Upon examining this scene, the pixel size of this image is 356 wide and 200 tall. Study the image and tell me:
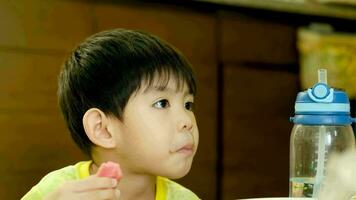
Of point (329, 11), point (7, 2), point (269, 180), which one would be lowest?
point (269, 180)

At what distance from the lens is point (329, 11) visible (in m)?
2.13

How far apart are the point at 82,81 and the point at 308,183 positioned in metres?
0.41

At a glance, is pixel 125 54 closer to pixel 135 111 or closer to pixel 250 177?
pixel 135 111

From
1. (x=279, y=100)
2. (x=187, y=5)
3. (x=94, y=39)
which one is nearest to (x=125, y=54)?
(x=94, y=39)

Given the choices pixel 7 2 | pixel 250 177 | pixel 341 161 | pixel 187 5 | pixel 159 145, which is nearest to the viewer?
pixel 341 161

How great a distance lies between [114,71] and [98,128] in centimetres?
10

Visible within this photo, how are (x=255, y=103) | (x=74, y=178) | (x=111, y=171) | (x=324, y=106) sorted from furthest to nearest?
(x=255, y=103) → (x=74, y=178) → (x=324, y=106) → (x=111, y=171)

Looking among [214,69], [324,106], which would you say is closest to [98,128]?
[324,106]

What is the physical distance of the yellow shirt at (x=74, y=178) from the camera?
103 centimetres

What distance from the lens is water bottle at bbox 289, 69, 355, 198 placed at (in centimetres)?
87

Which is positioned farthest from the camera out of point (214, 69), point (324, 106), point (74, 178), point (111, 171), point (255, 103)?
point (255, 103)

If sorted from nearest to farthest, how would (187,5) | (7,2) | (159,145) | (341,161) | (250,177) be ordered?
1. (341,161)
2. (159,145)
3. (7,2)
4. (187,5)
5. (250,177)

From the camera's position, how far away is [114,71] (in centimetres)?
100

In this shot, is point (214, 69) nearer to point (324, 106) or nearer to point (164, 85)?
point (164, 85)
